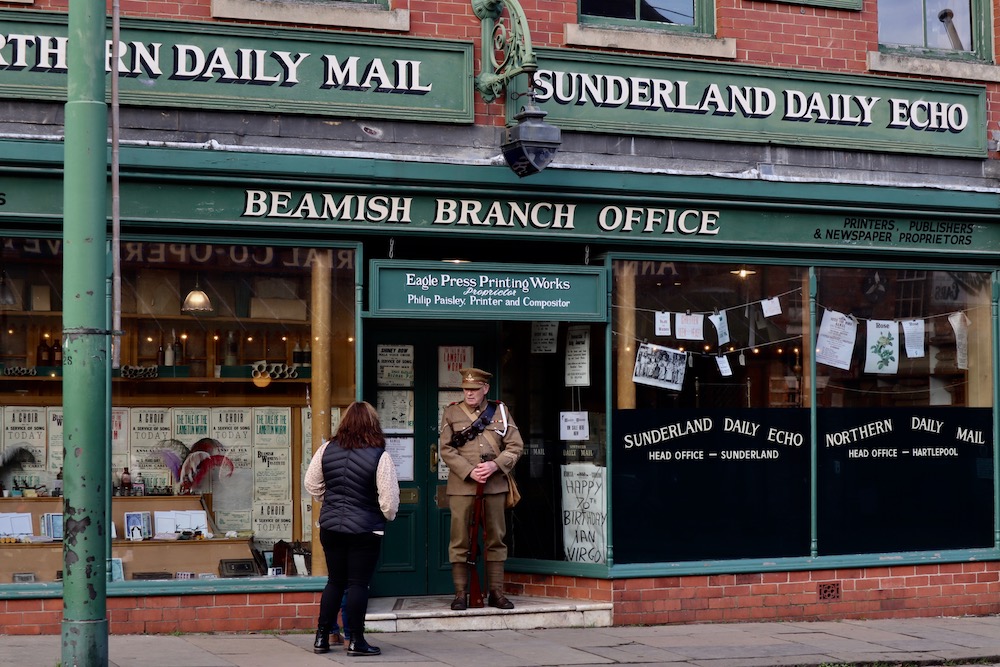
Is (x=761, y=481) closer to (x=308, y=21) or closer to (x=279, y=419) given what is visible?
(x=279, y=419)

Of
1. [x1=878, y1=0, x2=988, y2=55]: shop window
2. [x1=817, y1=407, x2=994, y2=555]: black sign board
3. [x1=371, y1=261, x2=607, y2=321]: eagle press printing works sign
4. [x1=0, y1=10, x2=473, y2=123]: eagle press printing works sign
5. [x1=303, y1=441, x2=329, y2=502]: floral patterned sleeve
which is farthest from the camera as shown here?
[x1=878, y1=0, x2=988, y2=55]: shop window

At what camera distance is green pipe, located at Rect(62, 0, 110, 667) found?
6.76 meters

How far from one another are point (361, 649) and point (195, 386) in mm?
2441

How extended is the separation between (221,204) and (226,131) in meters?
0.53

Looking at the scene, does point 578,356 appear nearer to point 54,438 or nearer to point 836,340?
point 836,340

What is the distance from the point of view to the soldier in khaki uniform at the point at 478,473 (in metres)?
9.80

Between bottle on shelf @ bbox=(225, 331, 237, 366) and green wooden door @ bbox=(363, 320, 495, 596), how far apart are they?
1256 mm

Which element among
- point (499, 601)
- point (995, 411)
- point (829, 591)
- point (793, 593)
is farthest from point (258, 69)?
point (995, 411)

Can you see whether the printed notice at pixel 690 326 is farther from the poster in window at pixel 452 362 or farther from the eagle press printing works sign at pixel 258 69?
the eagle press printing works sign at pixel 258 69

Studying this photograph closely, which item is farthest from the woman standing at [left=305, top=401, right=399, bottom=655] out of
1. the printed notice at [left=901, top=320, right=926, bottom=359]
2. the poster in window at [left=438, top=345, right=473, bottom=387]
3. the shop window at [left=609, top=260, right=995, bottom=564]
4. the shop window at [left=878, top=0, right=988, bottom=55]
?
the shop window at [left=878, top=0, right=988, bottom=55]

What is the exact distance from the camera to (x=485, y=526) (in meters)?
9.93

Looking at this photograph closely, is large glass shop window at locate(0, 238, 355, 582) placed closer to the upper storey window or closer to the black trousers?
the black trousers

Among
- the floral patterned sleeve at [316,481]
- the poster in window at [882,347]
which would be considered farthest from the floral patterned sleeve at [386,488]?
the poster in window at [882,347]

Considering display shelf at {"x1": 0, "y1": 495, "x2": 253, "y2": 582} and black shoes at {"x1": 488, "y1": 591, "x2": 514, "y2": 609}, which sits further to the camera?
black shoes at {"x1": 488, "y1": 591, "x2": 514, "y2": 609}
